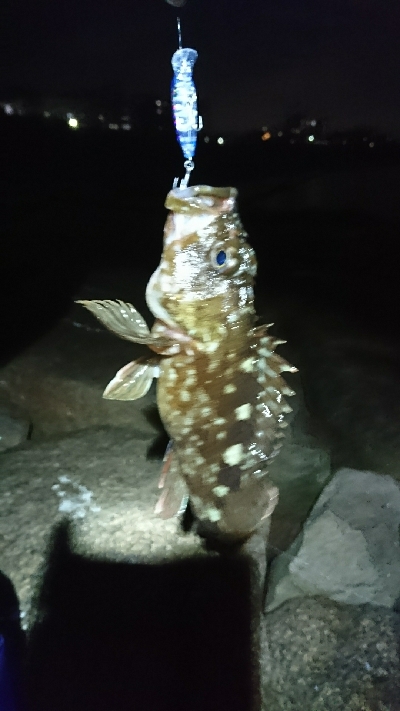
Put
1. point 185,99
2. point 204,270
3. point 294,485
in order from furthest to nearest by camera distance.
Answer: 1. point 294,485
2. point 204,270
3. point 185,99

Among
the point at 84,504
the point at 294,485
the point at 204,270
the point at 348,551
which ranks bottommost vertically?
the point at 294,485

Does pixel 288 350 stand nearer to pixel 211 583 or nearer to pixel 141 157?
pixel 211 583

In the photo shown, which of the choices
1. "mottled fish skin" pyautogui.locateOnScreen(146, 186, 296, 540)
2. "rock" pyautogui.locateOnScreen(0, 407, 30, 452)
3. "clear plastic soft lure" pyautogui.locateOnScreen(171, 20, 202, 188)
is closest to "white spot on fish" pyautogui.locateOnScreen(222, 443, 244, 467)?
"mottled fish skin" pyautogui.locateOnScreen(146, 186, 296, 540)

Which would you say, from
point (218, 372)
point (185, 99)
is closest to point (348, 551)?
point (218, 372)

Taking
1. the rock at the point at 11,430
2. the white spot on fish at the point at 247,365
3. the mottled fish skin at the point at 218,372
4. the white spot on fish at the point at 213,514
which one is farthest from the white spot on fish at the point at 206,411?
the rock at the point at 11,430

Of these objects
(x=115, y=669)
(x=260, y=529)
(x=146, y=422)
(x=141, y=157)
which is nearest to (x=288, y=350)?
(x=146, y=422)

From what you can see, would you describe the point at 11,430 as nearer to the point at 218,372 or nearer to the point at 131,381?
the point at 131,381

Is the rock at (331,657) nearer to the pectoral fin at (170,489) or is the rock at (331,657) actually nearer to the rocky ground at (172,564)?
the rocky ground at (172,564)
